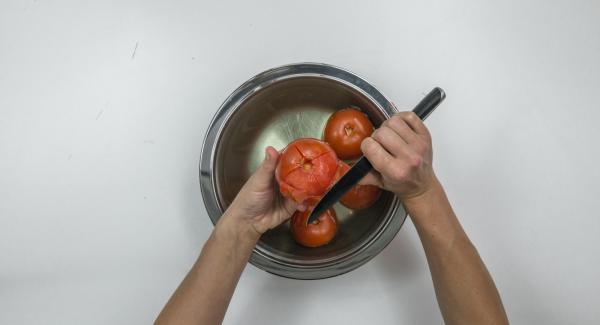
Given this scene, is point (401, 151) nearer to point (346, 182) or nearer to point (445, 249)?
point (346, 182)

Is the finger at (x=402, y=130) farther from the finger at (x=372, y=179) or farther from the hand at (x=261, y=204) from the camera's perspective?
the hand at (x=261, y=204)

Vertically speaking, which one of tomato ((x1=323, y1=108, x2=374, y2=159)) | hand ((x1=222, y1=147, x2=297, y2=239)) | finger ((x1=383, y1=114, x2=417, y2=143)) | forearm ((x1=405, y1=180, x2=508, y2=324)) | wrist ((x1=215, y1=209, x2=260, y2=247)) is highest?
tomato ((x1=323, y1=108, x2=374, y2=159))

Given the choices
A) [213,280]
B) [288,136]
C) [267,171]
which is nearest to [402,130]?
[267,171]

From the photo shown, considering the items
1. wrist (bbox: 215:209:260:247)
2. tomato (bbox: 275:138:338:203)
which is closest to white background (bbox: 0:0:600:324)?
wrist (bbox: 215:209:260:247)

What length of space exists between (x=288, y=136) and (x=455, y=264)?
0.46m

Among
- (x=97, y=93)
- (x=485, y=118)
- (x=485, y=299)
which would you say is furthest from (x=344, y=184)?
(x=97, y=93)

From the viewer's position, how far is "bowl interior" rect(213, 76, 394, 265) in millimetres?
879

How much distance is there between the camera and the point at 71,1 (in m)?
1.11

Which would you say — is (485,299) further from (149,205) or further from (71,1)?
(71,1)

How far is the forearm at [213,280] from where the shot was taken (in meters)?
0.79

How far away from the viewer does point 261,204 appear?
0.79 meters

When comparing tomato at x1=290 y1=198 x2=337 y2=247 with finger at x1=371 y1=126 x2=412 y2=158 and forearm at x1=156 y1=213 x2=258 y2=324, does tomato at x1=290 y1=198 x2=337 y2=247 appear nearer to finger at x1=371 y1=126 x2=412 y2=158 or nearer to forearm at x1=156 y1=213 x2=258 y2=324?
forearm at x1=156 y1=213 x2=258 y2=324

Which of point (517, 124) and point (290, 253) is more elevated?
point (517, 124)

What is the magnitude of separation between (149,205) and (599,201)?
118 cm
